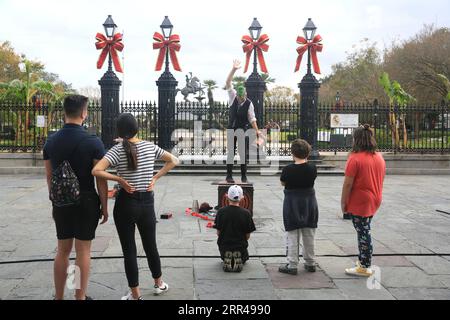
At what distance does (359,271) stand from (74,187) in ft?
10.4

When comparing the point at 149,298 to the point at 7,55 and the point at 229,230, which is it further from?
the point at 7,55

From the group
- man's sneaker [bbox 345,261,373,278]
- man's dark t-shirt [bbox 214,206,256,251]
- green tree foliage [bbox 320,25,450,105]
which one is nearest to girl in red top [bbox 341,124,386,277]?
man's sneaker [bbox 345,261,373,278]

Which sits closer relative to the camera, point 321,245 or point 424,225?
point 321,245

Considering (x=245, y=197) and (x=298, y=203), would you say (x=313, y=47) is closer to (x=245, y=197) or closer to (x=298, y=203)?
(x=245, y=197)

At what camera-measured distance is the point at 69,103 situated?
4184mm

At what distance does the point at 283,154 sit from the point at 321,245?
12.3m

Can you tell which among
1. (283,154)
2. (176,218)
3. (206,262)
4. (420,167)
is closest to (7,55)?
(283,154)

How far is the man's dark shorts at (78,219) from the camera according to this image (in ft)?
13.4

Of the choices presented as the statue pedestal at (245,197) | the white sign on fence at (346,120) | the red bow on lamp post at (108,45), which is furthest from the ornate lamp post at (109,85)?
the statue pedestal at (245,197)

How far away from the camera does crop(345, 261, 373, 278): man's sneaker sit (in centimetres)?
530

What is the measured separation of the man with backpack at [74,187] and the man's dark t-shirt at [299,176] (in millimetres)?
2046

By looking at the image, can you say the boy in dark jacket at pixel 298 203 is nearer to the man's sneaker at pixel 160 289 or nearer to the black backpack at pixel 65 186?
the man's sneaker at pixel 160 289

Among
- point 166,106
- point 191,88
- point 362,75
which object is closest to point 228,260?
point 166,106

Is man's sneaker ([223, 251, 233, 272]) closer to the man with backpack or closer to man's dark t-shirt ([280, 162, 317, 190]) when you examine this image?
man's dark t-shirt ([280, 162, 317, 190])
